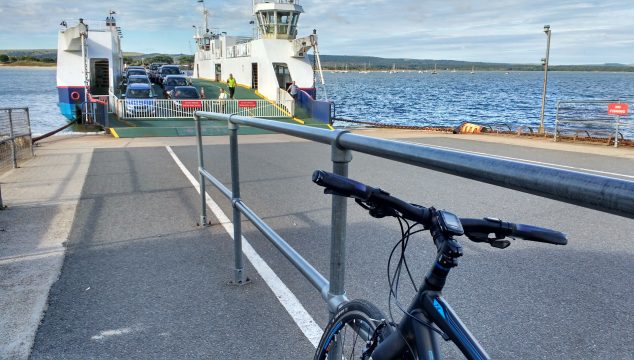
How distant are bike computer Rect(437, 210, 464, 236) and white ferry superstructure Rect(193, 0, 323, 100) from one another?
80.5ft

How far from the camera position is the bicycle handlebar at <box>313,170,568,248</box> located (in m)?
1.42

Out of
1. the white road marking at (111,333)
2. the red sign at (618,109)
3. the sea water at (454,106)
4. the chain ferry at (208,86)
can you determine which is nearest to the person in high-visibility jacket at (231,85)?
the chain ferry at (208,86)

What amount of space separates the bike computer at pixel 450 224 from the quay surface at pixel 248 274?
2.34 m

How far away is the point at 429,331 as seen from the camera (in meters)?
1.51

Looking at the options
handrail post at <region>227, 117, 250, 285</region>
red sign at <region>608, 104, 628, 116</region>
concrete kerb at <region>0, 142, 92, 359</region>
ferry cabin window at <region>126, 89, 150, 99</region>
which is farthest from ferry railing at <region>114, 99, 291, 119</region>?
handrail post at <region>227, 117, 250, 285</region>

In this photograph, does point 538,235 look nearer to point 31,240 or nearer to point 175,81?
point 31,240

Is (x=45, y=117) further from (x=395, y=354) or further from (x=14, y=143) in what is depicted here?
(x=395, y=354)

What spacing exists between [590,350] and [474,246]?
236 cm

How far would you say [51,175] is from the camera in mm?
10477

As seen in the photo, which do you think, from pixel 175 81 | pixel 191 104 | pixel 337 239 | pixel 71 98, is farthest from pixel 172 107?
pixel 337 239

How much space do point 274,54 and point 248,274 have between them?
24303mm

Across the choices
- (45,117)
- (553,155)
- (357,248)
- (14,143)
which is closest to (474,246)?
(357,248)

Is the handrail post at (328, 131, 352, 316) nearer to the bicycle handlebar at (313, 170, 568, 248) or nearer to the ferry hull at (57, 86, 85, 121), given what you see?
the bicycle handlebar at (313, 170, 568, 248)

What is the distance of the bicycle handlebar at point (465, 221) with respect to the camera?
1.42m
